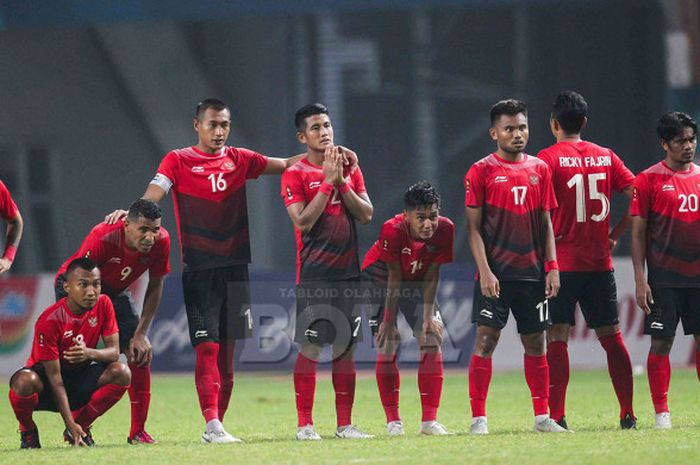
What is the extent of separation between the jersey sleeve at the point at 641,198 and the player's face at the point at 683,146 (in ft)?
0.81

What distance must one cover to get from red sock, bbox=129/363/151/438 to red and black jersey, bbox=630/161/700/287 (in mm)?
3281

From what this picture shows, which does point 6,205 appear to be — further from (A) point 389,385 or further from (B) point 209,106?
(A) point 389,385

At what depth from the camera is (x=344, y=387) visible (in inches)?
361

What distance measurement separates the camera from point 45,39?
24688 millimetres

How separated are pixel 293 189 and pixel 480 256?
1244 millimetres

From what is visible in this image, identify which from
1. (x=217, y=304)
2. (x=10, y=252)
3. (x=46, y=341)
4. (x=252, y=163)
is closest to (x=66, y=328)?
(x=46, y=341)

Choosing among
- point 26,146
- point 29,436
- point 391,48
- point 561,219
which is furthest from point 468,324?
point 26,146

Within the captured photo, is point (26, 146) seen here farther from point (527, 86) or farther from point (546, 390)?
point (546, 390)

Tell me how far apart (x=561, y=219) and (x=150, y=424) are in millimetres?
3672

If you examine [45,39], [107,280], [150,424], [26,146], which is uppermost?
[45,39]

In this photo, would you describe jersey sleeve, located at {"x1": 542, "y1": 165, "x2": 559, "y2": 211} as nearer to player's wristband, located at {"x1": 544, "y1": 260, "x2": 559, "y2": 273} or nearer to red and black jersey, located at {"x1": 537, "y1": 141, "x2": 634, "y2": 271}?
red and black jersey, located at {"x1": 537, "y1": 141, "x2": 634, "y2": 271}

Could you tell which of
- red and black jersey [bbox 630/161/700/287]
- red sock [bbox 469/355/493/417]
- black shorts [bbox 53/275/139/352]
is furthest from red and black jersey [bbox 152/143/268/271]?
red and black jersey [bbox 630/161/700/287]

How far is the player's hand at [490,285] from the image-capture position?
8938 mm

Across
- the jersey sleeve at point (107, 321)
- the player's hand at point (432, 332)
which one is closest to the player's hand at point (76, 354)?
the jersey sleeve at point (107, 321)
